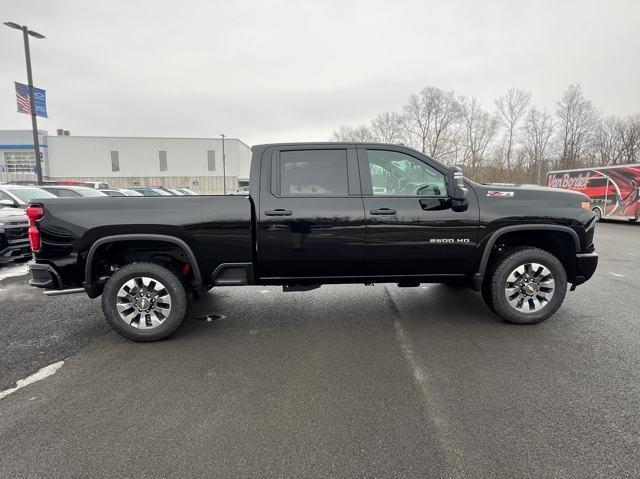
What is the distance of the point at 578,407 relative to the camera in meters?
2.63

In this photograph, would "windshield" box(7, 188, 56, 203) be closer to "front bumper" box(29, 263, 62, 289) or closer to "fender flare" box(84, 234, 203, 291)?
"front bumper" box(29, 263, 62, 289)

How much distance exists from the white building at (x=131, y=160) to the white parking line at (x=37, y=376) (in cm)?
6006

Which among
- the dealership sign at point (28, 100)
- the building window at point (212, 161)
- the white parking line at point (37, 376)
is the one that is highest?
the building window at point (212, 161)

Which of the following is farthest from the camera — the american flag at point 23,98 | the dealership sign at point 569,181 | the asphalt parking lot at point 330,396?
the dealership sign at point 569,181

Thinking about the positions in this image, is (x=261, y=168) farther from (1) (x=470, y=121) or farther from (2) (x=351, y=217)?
(1) (x=470, y=121)

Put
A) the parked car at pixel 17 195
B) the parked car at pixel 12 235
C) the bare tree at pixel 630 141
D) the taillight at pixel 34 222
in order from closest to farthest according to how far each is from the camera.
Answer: the taillight at pixel 34 222, the parked car at pixel 12 235, the parked car at pixel 17 195, the bare tree at pixel 630 141

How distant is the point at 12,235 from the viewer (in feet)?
23.5

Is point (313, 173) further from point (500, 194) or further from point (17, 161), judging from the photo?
point (17, 161)

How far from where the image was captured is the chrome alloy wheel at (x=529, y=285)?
4.10m

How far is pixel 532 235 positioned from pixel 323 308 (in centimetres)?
272

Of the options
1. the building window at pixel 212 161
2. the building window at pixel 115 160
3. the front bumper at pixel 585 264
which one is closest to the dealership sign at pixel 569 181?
the front bumper at pixel 585 264

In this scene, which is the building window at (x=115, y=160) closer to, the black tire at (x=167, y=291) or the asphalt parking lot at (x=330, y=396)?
the asphalt parking lot at (x=330, y=396)

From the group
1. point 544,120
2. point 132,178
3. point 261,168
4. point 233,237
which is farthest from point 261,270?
point 132,178

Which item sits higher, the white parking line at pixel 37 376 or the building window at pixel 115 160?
the building window at pixel 115 160
